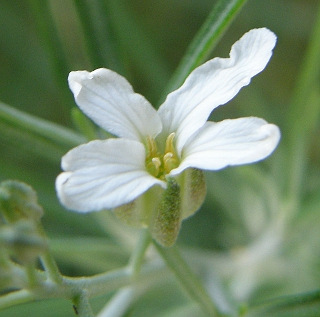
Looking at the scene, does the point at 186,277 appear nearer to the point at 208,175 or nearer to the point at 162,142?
the point at 162,142

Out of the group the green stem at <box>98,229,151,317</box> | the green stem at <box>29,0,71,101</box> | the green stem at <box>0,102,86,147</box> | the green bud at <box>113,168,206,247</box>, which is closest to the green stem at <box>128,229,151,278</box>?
the green stem at <box>98,229,151,317</box>

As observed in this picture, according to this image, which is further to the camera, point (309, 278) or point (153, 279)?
point (309, 278)

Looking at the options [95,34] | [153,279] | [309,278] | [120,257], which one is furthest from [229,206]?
[95,34]

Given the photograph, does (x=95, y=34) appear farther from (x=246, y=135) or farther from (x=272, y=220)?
(x=272, y=220)

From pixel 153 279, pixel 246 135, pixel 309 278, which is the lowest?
pixel 309 278

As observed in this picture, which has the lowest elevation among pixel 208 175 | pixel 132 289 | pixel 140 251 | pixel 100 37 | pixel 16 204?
pixel 208 175

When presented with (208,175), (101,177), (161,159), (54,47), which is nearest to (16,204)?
(101,177)
